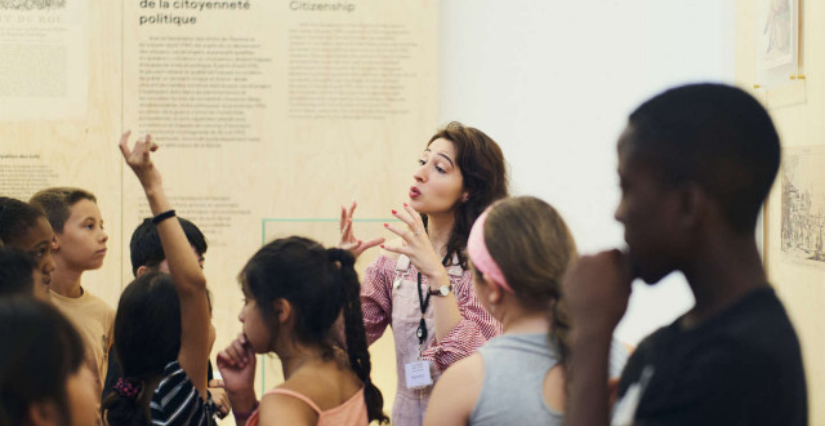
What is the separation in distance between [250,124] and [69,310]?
187 cm

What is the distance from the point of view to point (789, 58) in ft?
14.3

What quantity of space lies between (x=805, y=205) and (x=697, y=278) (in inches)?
122

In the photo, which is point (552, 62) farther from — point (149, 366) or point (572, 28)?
point (149, 366)

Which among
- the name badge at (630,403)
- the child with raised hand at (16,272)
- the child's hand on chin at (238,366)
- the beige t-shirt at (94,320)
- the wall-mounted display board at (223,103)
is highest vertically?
the wall-mounted display board at (223,103)

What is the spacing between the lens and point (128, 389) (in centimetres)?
270

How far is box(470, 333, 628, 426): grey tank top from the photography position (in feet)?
6.89

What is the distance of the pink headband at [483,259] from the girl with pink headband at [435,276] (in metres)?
1.02

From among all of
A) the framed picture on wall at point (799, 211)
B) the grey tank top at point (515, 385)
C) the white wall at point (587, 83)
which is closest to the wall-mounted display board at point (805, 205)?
the framed picture on wall at point (799, 211)

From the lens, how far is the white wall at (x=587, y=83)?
555 centimetres

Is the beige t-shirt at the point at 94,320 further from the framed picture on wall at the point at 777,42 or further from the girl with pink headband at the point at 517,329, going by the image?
the framed picture on wall at the point at 777,42

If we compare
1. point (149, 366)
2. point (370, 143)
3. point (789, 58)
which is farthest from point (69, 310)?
point (789, 58)

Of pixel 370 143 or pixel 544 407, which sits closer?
pixel 544 407

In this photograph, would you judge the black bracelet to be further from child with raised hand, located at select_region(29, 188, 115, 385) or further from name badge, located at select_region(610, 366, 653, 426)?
name badge, located at select_region(610, 366, 653, 426)

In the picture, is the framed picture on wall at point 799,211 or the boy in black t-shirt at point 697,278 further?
the framed picture on wall at point 799,211
